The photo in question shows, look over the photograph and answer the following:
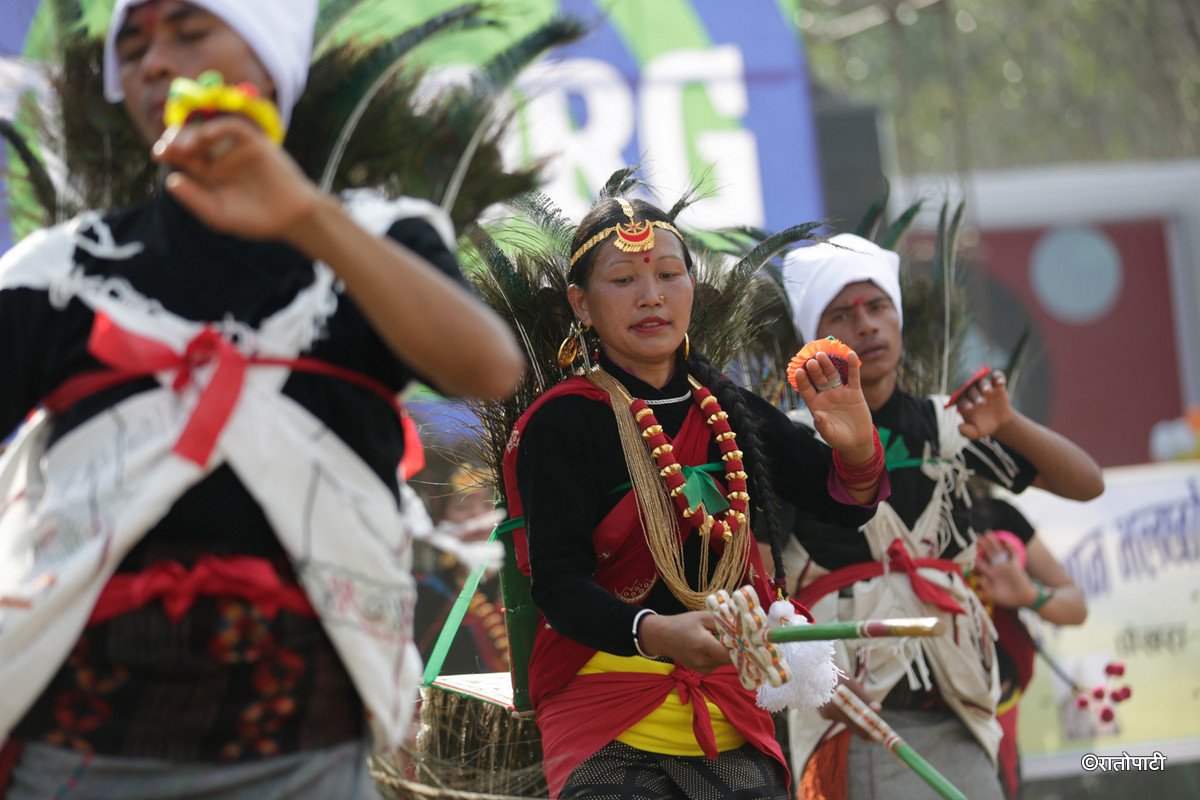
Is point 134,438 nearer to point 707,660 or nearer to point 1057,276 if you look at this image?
point 707,660

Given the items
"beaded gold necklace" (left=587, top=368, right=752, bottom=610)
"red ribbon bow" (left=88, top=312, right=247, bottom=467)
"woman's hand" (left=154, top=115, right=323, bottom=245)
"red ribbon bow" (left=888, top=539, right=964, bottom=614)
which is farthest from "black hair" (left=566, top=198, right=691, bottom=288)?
"woman's hand" (left=154, top=115, right=323, bottom=245)

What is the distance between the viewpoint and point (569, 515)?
3078mm

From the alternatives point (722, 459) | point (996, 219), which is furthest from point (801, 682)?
point (996, 219)

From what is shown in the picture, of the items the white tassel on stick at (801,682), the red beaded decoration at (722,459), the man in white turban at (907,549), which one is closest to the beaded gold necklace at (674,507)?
the red beaded decoration at (722,459)

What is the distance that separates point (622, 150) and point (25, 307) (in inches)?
328

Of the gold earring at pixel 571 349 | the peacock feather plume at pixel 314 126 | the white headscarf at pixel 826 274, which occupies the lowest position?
the gold earring at pixel 571 349

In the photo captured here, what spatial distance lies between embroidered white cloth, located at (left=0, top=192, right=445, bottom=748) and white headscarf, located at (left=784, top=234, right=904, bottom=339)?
91.7 inches

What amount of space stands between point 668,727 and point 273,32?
5.30 ft

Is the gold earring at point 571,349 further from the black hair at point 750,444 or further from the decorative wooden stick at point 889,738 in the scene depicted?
the decorative wooden stick at point 889,738

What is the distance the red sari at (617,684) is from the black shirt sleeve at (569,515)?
0.05 metres

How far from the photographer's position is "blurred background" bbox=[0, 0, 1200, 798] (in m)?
5.17

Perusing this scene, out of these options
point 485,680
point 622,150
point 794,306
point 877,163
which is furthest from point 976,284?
point 485,680

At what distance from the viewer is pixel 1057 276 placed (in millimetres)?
14648

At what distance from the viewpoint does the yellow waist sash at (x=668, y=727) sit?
307 centimetres
